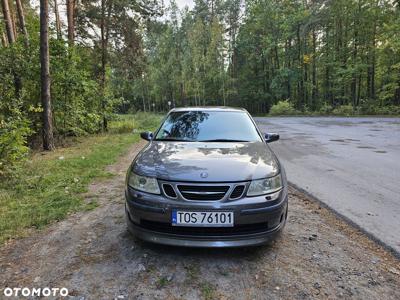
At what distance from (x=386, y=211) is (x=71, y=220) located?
4.20 metres

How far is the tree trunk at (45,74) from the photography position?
852cm

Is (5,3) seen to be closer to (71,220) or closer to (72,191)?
(72,191)

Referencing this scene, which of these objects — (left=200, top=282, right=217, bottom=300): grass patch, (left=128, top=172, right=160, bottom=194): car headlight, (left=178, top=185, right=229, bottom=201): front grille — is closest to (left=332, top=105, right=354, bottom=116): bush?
(left=178, top=185, right=229, bottom=201): front grille

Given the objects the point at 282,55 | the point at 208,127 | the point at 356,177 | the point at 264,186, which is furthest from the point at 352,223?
the point at 282,55

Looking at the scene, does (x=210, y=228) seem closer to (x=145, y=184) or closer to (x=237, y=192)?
(x=237, y=192)

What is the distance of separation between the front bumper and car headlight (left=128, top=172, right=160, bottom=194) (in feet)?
0.17

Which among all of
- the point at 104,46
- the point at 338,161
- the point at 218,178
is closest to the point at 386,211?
the point at 218,178

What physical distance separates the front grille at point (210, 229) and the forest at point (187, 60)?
405cm

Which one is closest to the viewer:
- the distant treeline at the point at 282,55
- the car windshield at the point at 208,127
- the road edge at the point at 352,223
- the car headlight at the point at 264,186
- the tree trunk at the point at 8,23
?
the car headlight at the point at 264,186

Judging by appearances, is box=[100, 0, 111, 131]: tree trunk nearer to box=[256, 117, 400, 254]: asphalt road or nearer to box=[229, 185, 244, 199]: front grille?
box=[256, 117, 400, 254]: asphalt road

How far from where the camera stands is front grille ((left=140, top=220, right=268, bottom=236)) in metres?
2.62

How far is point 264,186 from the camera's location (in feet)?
9.02

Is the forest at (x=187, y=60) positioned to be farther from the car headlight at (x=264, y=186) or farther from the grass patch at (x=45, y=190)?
the car headlight at (x=264, y=186)

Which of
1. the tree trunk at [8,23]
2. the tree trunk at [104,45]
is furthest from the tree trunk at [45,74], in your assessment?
the tree trunk at [104,45]
